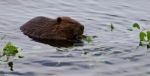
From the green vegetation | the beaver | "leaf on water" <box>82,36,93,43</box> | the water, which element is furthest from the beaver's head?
the green vegetation

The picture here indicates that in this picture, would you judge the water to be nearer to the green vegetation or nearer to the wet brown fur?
the green vegetation

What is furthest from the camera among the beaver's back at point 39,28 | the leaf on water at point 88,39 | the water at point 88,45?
the beaver's back at point 39,28

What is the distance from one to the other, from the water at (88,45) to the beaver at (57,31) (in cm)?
25

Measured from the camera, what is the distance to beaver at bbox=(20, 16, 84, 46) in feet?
30.0

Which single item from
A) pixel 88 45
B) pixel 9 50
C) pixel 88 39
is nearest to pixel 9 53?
pixel 9 50

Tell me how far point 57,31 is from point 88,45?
835mm

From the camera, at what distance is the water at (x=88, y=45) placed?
291 inches

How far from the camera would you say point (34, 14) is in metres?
11.2

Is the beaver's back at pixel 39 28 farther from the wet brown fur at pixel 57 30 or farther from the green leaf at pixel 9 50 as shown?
the green leaf at pixel 9 50

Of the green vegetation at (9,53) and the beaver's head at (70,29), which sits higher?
the beaver's head at (70,29)

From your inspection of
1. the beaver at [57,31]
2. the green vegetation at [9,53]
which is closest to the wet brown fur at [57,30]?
the beaver at [57,31]

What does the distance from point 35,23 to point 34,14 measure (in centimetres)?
179

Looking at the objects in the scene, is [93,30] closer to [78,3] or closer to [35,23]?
[35,23]

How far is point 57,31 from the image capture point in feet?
30.1
